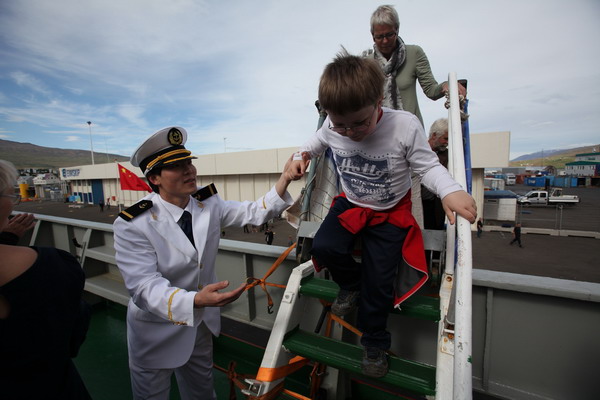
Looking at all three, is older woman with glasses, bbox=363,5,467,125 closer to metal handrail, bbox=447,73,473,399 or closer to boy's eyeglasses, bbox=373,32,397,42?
boy's eyeglasses, bbox=373,32,397,42

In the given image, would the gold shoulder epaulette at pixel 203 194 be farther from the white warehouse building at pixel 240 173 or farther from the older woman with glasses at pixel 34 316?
the white warehouse building at pixel 240 173

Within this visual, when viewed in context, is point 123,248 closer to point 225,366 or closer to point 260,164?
point 225,366

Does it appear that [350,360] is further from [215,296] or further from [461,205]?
[461,205]

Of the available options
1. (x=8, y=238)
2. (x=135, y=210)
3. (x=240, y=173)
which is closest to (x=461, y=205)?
(x=135, y=210)

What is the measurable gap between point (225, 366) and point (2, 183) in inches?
104

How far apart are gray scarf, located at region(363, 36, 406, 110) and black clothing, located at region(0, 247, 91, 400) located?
252 centimetres

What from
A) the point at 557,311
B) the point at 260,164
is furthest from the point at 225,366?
the point at 260,164

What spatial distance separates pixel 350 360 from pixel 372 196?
89 cm

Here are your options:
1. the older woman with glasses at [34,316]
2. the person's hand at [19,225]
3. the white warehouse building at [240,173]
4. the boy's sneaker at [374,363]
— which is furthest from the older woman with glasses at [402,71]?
the white warehouse building at [240,173]

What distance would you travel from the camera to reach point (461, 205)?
1.23 m

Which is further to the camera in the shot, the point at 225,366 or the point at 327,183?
the point at 225,366

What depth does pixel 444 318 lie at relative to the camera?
135 cm

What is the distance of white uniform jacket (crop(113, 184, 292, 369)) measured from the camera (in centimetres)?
165

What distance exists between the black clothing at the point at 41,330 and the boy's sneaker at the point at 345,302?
1255mm
